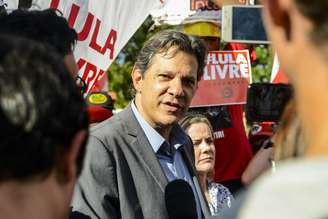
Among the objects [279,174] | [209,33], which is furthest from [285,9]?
[209,33]

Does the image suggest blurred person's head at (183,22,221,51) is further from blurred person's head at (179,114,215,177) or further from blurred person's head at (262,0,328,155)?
blurred person's head at (262,0,328,155)

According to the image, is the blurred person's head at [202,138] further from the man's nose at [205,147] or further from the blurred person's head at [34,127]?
the blurred person's head at [34,127]

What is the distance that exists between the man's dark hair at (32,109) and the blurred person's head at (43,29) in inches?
38.9

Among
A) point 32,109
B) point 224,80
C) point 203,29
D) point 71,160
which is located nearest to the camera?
point 32,109

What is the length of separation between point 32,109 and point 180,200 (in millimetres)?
2211

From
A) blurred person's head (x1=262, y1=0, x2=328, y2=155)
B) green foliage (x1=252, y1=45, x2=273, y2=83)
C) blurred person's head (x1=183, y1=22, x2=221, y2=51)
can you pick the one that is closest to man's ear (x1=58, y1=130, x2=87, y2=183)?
blurred person's head (x1=262, y1=0, x2=328, y2=155)

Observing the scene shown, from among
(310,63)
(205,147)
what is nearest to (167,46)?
(205,147)

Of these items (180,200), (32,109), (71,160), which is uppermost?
(32,109)

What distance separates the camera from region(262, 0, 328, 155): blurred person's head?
3.81ft

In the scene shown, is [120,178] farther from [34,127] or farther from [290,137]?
[290,137]

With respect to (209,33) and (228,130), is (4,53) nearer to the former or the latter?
(228,130)

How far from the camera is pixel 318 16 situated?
45.8 inches

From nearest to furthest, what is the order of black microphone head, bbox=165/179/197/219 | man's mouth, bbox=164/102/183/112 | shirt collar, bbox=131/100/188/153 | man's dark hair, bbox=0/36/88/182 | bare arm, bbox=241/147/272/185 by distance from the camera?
man's dark hair, bbox=0/36/88/182
bare arm, bbox=241/147/272/185
black microphone head, bbox=165/179/197/219
shirt collar, bbox=131/100/188/153
man's mouth, bbox=164/102/183/112

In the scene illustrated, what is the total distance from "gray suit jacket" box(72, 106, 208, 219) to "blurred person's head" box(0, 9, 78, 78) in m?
0.82
